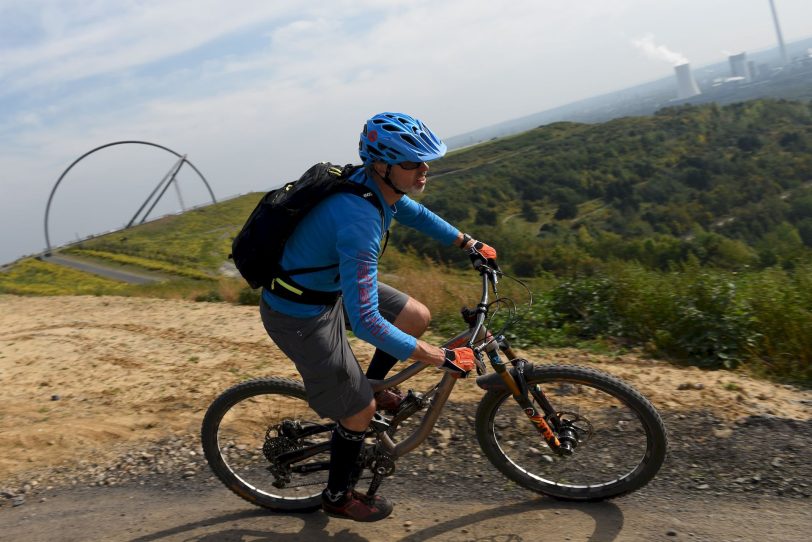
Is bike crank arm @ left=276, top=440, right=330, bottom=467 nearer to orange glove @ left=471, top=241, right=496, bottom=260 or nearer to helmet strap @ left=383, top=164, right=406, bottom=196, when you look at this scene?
orange glove @ left=471, top=241, right=496, bottom=260

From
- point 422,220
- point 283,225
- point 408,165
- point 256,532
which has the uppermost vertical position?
point 408,165

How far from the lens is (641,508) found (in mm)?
3605

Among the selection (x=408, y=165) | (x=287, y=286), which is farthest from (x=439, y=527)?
(x=408, y=165)

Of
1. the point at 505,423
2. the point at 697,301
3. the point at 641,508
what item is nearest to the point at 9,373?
the point at 505,423

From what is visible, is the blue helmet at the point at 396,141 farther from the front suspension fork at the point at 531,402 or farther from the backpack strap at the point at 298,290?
the front suspension fork at the point at 531,402

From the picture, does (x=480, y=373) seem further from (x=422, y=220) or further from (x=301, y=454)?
(x=301, y=454)

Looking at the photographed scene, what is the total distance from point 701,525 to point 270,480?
2.82 metres

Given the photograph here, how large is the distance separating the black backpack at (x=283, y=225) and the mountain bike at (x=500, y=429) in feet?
2.96

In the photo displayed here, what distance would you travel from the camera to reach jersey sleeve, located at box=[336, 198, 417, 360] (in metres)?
2.89

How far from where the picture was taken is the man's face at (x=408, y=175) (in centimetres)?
310

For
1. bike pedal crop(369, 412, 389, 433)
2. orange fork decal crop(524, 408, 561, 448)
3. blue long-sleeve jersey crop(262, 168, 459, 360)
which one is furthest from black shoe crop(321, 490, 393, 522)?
blue long-sleeve jersey crop(262, 168, 459, 360)

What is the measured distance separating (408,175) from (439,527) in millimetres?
2181

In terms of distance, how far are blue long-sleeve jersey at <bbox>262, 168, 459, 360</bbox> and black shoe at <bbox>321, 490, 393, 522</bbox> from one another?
3.97ft

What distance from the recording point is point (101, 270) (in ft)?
171
